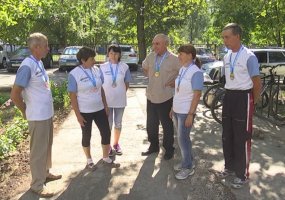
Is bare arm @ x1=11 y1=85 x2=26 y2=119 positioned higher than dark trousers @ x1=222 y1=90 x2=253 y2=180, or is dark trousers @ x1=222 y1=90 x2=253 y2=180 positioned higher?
bare arm @ x1=11 y1=85 x2=26 y2=119

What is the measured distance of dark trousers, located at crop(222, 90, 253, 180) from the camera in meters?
5.07

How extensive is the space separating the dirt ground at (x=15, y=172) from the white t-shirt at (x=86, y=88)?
117 centimetres

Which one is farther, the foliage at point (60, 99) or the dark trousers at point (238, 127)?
the foliage at point (60, 99)

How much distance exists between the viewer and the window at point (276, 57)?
61.5 ft

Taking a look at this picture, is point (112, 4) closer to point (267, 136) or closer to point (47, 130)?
point (267, 136)

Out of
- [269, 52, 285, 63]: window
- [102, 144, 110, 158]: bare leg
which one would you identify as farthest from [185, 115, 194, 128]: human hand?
[269, 52, 285, 63]: window

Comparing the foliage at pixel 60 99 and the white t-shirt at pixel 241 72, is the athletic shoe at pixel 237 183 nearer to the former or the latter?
the white t-shirt at pixel 241 72

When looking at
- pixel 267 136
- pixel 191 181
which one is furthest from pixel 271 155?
pixel 191 181

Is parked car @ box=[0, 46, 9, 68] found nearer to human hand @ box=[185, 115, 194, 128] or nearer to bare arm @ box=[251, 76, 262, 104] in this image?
human hand @ box=[185, 115, 194, 128]

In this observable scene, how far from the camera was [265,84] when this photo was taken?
950cm

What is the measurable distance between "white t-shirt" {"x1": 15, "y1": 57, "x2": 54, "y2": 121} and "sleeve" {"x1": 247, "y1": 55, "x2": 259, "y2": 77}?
7.68 ft

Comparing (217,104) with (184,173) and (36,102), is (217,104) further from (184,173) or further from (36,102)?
(36,102)

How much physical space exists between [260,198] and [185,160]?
1.12 metres

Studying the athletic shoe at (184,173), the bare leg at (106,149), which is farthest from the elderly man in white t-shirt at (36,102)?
the athletic shoe at (184,173)
